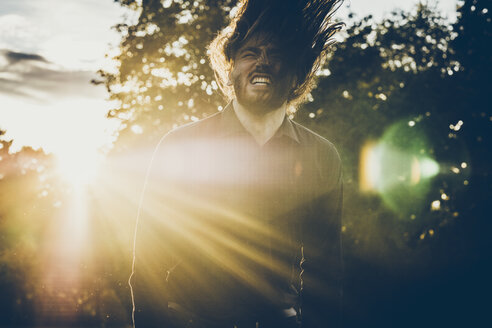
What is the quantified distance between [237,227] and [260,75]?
914 mm

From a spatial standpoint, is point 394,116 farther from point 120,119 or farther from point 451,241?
point 120,119

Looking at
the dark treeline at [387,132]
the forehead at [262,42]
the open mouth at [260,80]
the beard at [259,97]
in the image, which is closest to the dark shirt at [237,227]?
the beard at [259,97]

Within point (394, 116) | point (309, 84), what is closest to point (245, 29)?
point (309, 84)

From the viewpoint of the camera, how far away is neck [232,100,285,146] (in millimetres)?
2254

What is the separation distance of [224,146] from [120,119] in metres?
10.8

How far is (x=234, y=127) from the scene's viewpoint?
2.25m

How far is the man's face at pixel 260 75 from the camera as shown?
2098 millimetres

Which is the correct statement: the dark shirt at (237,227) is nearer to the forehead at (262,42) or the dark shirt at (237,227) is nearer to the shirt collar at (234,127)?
the shirt collar at (234,127)

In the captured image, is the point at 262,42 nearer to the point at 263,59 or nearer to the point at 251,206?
the point at 263,59

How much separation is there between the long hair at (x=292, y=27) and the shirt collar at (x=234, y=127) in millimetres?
357

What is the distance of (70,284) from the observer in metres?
7.83

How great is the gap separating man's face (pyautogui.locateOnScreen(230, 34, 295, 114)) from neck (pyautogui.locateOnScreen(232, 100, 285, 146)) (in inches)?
2.1

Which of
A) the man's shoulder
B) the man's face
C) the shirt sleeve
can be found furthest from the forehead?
the shirt sleeve

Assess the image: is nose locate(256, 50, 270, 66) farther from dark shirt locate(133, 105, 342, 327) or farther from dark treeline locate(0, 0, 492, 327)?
dark treeline locate(0, 0, 492, 327)
